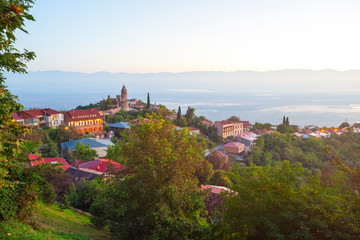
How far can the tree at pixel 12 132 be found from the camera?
13.0 ft

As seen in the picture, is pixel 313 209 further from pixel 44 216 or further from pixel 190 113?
pixel 190 113

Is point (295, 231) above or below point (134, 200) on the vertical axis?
below

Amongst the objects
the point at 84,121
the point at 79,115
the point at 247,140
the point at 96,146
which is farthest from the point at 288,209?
the point at 79,115

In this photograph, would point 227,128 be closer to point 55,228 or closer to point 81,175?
point 81,175

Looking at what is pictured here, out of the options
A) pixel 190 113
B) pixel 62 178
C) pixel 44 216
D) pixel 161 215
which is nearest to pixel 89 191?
pixel 62 178

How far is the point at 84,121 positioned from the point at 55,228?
36020 millimetres

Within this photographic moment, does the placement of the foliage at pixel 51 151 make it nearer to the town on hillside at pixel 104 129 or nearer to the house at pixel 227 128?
the town on hillside at pixel 104 129

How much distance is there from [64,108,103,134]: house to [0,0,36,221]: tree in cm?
3625

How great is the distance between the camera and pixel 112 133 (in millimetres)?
41781

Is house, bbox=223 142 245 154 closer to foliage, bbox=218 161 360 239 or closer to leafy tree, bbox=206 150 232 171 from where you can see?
leafy tree, bbox=206 150 232 171

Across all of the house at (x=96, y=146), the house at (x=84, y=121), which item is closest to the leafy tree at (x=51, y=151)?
the house at (x=96, y=146)

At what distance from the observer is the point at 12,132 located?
5.21 meters

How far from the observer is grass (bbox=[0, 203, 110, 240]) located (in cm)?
634

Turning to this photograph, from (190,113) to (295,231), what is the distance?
46251mm
